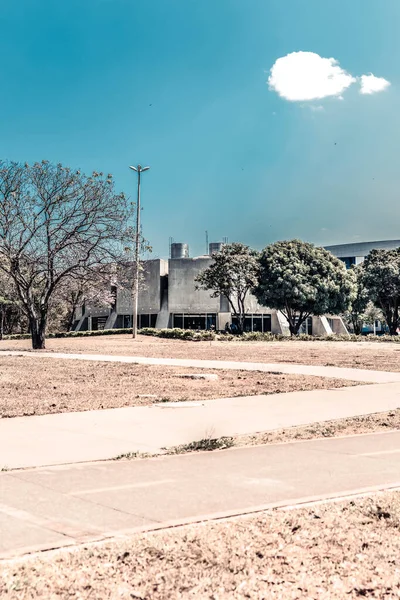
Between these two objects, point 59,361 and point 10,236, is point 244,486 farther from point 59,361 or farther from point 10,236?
point 10,236

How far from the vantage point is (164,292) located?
223 feet

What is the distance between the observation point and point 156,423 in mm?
8828

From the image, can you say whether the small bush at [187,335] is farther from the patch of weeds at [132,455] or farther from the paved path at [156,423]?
the patch of weeds at [132,455]

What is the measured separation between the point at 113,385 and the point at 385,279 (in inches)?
1797

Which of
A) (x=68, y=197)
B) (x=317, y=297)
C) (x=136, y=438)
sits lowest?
(x=136, y=438)

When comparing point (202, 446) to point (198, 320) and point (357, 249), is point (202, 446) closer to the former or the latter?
point (198, 320)

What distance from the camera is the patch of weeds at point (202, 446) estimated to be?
7055 mm

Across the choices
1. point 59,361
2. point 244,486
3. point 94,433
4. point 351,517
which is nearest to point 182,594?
point 351,517

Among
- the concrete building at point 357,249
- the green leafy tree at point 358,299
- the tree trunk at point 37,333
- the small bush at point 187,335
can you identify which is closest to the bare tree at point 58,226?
the tree trunk at point 37,333

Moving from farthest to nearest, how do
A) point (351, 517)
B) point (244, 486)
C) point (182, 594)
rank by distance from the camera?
point (244, 486) → point (351, 517) → point (182, 594)

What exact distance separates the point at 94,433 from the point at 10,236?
73.5 ft

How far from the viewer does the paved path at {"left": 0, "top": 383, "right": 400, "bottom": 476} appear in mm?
6945

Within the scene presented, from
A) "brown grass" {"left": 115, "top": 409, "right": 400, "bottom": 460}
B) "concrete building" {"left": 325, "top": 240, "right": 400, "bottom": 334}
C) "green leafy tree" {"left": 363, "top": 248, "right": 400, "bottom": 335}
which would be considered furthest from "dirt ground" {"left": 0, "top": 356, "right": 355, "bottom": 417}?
"concrete building" {"left": 325, "top": 240, "right": 400, "bottom": 334}

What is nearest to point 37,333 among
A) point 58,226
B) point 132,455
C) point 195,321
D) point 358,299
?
point 58,226
